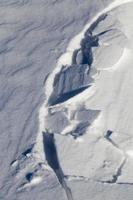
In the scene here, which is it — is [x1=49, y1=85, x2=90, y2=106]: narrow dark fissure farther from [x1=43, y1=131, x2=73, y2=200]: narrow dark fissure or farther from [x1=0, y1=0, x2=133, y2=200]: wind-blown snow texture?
[x1=43, y1=131, x2=73, y2=200]: narrow dark fissure

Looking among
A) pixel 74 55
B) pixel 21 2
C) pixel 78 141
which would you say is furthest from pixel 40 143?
pixel 21 2

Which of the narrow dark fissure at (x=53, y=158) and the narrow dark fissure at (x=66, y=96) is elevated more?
the narrow dark fissure at (x=66, y=96)

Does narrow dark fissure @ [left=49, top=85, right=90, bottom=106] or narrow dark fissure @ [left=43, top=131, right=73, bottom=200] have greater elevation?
narrow dark fissure @ [left=49, top=85, right=90, bottom=106]

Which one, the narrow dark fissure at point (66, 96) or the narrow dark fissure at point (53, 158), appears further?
the narrow dark fissure at point (66, 96)

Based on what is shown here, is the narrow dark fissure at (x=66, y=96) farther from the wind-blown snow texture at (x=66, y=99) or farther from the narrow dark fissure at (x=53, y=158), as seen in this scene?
the narrow dark fissure at (x=53, y=158)

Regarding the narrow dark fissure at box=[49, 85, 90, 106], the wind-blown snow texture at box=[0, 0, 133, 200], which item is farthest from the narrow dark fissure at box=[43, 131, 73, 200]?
the narrow dark fissure at box=[49, 85, 90, 106]

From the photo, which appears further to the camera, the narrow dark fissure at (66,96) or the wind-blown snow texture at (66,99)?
the narrow dark fissure at (66,96)

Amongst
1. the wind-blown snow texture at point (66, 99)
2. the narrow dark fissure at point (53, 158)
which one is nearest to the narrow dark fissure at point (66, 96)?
the wind-blown snow texture at point (66, 99)

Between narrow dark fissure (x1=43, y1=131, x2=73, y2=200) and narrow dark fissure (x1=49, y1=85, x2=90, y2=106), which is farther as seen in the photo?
narrow dark fissure (x1=49, y1=85, x2=90, y2=106)
